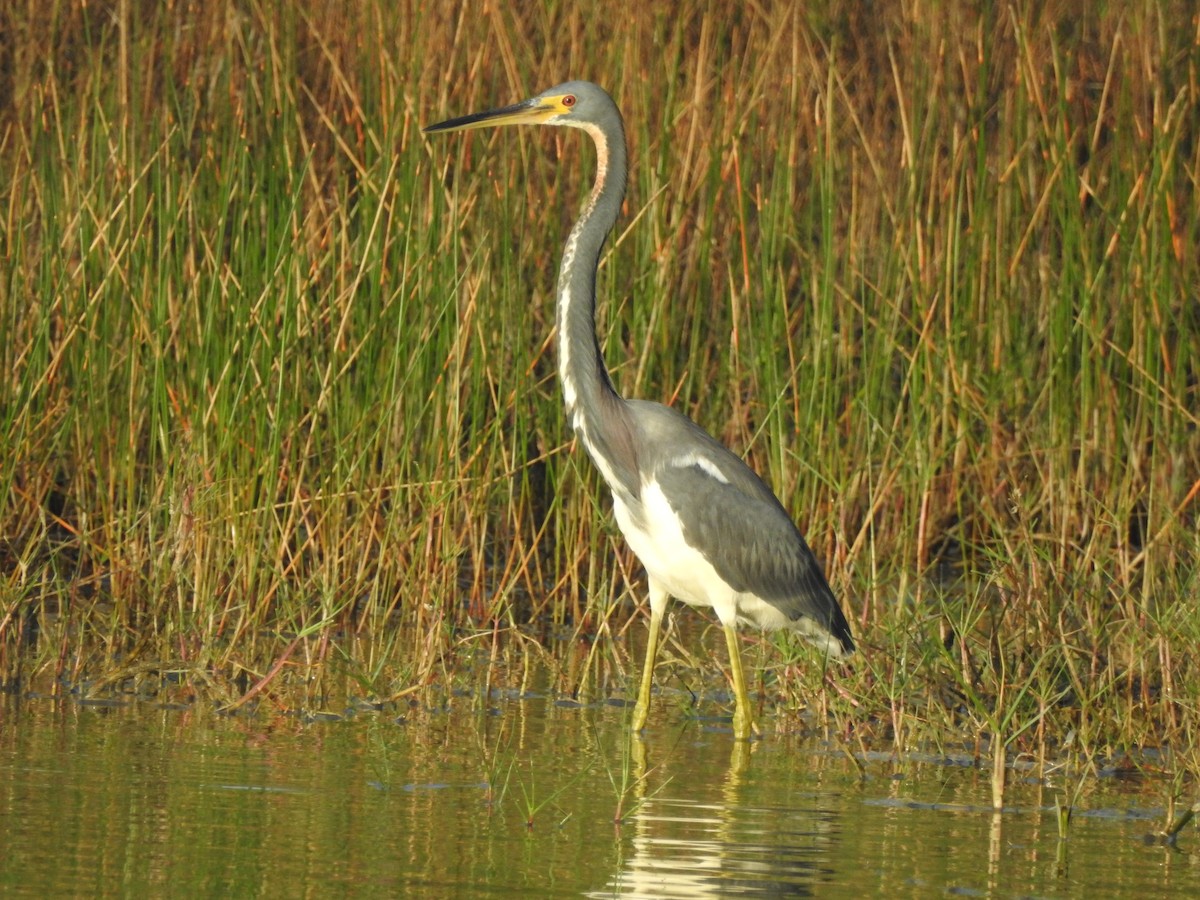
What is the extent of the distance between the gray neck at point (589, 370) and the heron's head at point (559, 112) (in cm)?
36

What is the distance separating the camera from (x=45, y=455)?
5.91 metres

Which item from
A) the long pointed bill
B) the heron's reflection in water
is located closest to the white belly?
the heron's reflection in water

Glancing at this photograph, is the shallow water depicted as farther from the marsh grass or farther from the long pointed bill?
the long pointed bill

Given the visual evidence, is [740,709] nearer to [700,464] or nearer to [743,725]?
[743,725]

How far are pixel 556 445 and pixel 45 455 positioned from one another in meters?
1.58

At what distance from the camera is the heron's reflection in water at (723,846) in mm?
3316

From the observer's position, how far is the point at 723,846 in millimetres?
3648

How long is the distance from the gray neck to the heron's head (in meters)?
0.36

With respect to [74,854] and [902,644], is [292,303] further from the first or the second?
[74,854]

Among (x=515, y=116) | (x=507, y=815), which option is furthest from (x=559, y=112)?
(x=507, y=815)

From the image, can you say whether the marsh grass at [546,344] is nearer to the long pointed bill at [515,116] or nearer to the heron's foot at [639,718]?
the long pointed bill at [515,116]

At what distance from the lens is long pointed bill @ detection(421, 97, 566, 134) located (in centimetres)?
560

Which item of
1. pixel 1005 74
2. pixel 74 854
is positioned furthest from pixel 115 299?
pixel 1005 74

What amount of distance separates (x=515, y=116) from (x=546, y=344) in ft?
3.00
